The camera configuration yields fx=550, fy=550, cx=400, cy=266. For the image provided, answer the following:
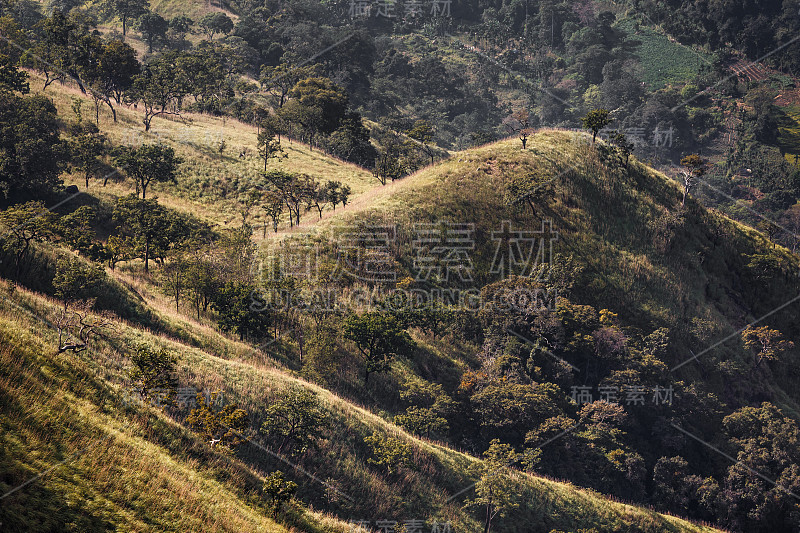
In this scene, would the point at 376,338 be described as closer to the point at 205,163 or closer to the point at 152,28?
the point at 205,163

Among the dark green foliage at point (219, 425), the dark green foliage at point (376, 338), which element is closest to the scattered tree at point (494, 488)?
the dark green foliage at point (376, 338)

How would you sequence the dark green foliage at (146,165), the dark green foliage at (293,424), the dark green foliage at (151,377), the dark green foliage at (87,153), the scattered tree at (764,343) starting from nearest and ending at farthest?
the dark green foliage at (151,377) → the dark green foliage at (293,424) → the scattered tree at (764,343) → the dark green foliage at (87,153) → the dark green foliage at (146,165)

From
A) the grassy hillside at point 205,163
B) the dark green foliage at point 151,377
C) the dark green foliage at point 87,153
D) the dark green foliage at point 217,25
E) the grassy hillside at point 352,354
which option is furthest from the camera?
the dark green foliage at point 217,25

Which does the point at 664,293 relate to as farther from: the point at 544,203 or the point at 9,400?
the point at 9,400

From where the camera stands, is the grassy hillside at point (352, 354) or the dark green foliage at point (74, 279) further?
the dark green foliage at point (74, 279)

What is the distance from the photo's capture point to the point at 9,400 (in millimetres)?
17281

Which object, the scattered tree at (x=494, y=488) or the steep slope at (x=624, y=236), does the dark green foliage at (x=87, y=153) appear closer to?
the steep slope at (x=624, y=236)

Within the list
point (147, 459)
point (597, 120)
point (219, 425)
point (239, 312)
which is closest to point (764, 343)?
point (597, 120)

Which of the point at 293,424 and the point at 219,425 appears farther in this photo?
the point at 293,424

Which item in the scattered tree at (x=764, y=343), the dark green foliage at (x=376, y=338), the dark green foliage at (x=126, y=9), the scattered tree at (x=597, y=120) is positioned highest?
Answer: the dark green foliage at (x=126, y=9)

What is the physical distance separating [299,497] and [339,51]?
164 meters

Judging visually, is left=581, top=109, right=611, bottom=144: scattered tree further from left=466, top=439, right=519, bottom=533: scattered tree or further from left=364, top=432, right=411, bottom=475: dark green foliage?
left=364, top=432, right=411, bottom=475: dark green foliage

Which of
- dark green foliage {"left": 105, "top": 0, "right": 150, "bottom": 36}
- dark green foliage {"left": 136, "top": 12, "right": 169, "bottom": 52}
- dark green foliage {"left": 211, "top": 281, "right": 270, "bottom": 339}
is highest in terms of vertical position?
dark green foliage {"left": 105, "top": 0, "right": 150, "bottom": 36}

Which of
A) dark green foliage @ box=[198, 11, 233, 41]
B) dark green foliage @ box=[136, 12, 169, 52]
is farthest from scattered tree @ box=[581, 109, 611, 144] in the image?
dark green foliage @ box=[198, 11, 233, 41]
